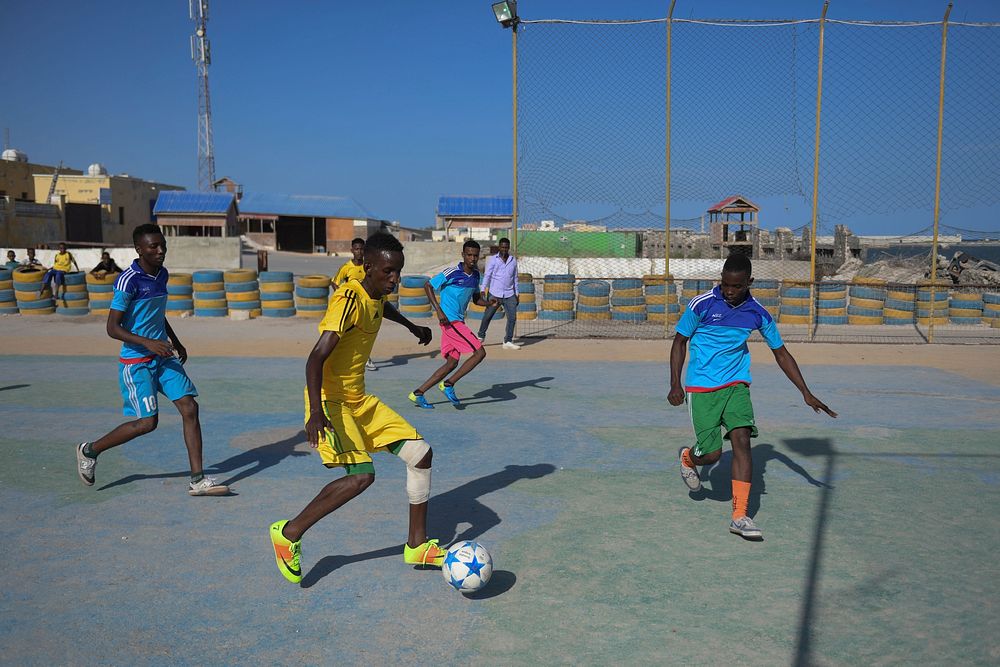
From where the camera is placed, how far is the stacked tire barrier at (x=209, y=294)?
19.1 metres

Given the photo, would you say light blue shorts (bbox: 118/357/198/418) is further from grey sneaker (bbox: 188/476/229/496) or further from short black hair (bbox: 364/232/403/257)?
short black hair (bbox: 364/232/403/257)

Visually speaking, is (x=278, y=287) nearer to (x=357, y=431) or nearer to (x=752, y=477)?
(x=752, y=477)

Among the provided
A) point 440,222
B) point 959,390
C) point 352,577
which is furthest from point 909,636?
point 440,222

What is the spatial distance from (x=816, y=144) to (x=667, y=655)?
13.1 meters

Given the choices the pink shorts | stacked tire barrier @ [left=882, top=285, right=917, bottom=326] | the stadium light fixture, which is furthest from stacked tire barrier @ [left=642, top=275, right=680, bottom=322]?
the pink shorts

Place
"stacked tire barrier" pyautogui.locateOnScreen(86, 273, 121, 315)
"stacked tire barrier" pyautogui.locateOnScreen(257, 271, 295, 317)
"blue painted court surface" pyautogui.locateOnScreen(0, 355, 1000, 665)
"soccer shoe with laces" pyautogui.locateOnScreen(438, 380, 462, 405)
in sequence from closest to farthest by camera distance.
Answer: "blue painted court surface" pyautogui.locateOnScreen(0, 355, 1000, 665) < "soccer shoe with laces" pyautogui.locateOnScreen(438, 380, 462, 405) < "stacked tire barrier" pyautogui.locateOnScreen(257, 271, 295, 317) < "stacked tire barrier" pyautogui.locateOnScreen(86, 273, 121, 315)

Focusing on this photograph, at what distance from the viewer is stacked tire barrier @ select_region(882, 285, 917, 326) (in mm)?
17578

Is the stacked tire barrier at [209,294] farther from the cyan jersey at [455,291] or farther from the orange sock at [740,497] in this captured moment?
the orange sock at [740,497]

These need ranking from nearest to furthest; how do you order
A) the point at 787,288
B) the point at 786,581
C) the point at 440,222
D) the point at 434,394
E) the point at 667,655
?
the point at 667,655, the point at 786,581, the point at 434,394, the point at 787,288, the point at 440,222

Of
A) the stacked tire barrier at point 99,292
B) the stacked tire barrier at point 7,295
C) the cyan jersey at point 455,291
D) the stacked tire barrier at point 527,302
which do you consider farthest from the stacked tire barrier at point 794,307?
the stacked tire barrier at point 7,295

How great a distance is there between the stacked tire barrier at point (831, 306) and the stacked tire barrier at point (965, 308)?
8.21 ft

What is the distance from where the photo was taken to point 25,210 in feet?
138

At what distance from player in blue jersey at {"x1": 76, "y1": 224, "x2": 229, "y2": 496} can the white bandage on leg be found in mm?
2078

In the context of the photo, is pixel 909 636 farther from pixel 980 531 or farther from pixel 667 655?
pixel 980 531
